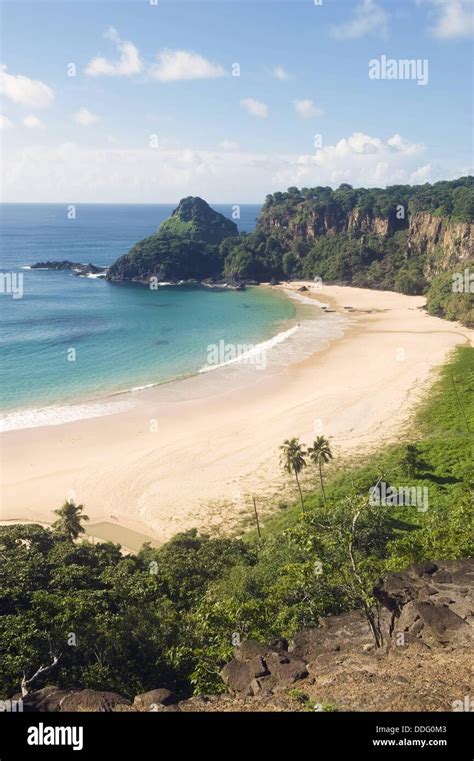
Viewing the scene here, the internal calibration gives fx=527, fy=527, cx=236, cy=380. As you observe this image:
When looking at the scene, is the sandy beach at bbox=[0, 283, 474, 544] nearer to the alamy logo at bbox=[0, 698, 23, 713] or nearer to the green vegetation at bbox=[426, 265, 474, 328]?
the alamy logo at bbox=[0, 698, 23, 713]

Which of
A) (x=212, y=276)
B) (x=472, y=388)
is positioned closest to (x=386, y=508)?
(x=472, y=388)

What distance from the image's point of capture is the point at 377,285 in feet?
411

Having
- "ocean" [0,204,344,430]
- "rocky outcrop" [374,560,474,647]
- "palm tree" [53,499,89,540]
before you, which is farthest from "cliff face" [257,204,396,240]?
"rocky outcrop" [374,560,474,647]

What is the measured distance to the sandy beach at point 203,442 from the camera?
128ft

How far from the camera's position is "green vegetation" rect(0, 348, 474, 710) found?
1911 cm

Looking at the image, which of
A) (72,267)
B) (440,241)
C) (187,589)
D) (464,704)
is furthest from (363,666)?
(72,267)

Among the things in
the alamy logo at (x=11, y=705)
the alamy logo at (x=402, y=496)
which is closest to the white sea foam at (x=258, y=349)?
the alamy logo at (x=402, y=496)

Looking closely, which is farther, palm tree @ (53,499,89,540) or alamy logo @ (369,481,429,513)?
alamy logo @ (369,481,429,513)

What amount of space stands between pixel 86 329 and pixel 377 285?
71.2 m

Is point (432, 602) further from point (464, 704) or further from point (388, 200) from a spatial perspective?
point (388, 200)
